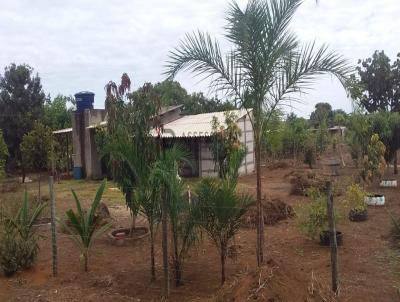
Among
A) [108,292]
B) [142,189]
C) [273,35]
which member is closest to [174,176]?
[142,189]

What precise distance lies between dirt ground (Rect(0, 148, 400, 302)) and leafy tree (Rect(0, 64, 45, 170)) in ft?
56.9

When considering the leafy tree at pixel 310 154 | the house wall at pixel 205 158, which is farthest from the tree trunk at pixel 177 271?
the leafy tree at pixel 310 154

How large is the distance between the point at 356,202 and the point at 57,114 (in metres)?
23.5

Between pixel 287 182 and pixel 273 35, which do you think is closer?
pixel 273 35

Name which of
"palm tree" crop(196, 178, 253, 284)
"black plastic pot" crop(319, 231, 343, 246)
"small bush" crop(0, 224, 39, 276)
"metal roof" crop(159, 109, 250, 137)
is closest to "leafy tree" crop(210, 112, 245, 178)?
"metal roof" crop(159, 109, 250, 137)

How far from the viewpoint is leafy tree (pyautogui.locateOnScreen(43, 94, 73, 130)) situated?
2711cm

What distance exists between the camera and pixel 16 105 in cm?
2523

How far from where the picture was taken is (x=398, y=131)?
1653 cm

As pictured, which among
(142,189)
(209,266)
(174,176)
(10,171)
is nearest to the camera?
(174,176)

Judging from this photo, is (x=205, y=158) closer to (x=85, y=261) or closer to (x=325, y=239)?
(x=325, y=239)

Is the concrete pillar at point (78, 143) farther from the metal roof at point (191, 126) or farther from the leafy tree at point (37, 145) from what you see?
the metal roof at point (191, 126)

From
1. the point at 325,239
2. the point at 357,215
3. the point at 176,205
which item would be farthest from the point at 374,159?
the point at 176,205

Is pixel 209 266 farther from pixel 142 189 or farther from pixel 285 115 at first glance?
pixel 285 115

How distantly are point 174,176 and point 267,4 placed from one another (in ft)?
8.20
